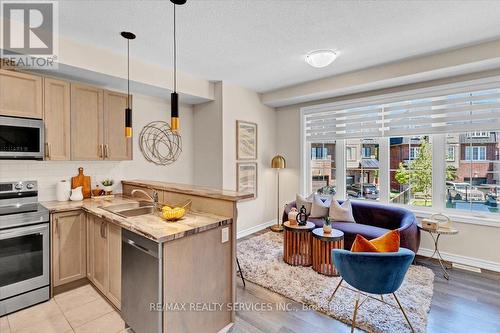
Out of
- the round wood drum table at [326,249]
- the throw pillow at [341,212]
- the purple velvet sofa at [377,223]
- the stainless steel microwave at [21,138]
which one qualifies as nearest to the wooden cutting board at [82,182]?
the stainless steel microwave at [21,138]

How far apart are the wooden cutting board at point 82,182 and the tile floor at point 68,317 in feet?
4.15

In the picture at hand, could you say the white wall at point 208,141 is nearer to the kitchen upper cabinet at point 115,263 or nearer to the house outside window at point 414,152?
the kitchen upper cabinet at point 115,263

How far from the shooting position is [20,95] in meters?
2.64

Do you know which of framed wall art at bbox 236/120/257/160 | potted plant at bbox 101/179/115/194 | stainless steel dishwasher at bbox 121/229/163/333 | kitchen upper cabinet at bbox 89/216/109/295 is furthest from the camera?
framed wall art at bbox 236/120/257/160

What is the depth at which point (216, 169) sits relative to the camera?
4.45 metres

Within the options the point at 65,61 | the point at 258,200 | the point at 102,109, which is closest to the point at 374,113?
the point at 258,200

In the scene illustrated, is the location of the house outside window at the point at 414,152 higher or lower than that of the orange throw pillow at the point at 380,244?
higher

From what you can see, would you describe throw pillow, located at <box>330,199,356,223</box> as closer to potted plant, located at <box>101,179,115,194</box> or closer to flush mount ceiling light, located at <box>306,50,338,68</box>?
flush mount ceiling light, located at <box>306,50,338,68</box>

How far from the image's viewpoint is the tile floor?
7.16ft

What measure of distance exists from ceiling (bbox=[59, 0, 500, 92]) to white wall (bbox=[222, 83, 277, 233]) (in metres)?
1.04

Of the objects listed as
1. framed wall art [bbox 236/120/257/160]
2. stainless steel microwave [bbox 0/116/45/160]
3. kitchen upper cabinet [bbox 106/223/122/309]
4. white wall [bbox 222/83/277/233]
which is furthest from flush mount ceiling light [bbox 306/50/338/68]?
stainless steel microwave [bbox 0/116/45/160]

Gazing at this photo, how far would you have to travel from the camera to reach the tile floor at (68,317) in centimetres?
218

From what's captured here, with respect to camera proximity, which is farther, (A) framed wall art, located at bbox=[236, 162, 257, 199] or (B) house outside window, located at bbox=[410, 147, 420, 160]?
(A) framed wall art, located at bbox=[236, 162, 257, 199]

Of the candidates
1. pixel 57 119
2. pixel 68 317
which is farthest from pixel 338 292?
pixel 57 119
